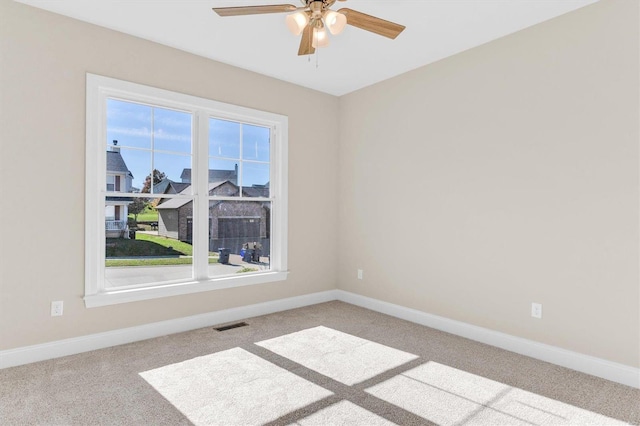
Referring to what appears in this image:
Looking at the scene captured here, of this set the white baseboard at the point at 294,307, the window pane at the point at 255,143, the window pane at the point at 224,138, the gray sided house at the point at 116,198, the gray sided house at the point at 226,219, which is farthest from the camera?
the window pane at the point at 255,143

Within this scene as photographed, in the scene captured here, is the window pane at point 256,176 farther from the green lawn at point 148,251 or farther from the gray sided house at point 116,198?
the gray sided house at point 116,198

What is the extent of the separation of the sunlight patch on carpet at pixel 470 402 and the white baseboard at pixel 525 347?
608 mm

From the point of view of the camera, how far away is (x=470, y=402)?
2.25m

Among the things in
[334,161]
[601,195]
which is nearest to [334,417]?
[601,195]

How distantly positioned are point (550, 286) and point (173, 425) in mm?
2864

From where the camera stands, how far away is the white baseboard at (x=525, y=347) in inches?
99.1

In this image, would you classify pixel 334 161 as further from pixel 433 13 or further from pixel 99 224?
pixel 99 224

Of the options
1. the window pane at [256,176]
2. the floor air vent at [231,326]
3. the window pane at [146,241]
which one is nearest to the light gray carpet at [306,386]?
the floor air vent at [231,326]

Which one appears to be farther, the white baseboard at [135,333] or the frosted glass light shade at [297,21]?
the white baseboard at [135,333]

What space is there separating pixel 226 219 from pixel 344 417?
2.48 m

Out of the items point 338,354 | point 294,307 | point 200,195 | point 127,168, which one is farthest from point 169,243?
point 338,354

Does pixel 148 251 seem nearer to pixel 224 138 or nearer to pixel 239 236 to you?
pixel 239 236

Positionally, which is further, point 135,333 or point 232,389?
point 135,333

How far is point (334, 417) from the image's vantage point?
2.08m
